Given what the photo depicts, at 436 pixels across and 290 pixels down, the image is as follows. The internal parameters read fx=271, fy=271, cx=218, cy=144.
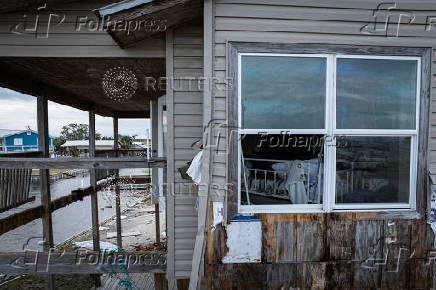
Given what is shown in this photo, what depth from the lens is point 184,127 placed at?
3328 millimetres

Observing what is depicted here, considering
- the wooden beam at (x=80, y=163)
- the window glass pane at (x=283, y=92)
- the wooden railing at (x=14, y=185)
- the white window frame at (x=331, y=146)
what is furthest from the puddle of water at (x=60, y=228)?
the window glass pane at (x=283, y=92)

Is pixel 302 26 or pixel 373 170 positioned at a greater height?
pixel 302 26

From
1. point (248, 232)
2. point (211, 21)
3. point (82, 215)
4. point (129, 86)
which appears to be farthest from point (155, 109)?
point (82, 215)

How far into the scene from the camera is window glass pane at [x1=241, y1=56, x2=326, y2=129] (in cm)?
262

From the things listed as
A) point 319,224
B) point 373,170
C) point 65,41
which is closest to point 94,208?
point 65,41

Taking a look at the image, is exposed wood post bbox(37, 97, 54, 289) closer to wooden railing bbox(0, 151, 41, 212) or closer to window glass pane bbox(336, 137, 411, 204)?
wooden railing bbox(0, 151, 41, 212)

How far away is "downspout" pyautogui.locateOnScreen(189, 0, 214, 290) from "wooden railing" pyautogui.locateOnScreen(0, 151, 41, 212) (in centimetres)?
324

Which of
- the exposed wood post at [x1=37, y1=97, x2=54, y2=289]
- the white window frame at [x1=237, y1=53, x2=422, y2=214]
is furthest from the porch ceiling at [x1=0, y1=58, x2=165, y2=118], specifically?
the white window frame at [x1=237, y1=53, x2=422, y2=214]

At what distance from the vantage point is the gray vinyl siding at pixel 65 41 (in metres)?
3.24

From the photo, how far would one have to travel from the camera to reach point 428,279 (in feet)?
9.20

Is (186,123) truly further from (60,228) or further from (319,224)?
(60,228)

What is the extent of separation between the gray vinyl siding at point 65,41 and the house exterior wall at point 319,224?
122cm

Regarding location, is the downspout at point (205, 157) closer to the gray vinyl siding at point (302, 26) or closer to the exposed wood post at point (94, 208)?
the gray vinyl siding at point (302, 26)

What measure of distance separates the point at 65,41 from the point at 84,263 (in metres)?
2.79
